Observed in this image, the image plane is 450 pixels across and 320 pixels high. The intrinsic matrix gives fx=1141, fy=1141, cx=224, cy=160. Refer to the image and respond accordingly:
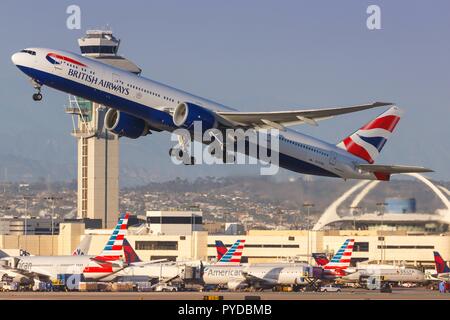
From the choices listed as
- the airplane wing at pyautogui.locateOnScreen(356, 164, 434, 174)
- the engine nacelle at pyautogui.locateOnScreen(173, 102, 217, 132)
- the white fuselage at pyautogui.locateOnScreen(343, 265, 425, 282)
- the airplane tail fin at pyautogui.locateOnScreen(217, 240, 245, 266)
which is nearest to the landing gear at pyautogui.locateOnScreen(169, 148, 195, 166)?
the engine nacelle at pyautogui.locateOnScreen(173, 102, 217, 132)

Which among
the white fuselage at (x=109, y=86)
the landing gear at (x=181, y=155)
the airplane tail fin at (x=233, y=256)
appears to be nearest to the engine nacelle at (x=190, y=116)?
the white fuselage at (x=109, y=86)

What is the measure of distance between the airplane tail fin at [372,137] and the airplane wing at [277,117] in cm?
996

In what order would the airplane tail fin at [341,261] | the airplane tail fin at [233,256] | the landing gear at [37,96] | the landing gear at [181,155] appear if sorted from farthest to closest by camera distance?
the airplane tail fin at [233,256] → the airplane tail fin at [341,261] → the landing gear at [181,155] → the landing gear at [37,96]

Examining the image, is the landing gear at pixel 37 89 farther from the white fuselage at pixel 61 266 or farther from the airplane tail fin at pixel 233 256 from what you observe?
the airplane tail fin at pixel 233 256

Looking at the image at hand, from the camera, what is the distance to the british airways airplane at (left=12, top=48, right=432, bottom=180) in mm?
78562

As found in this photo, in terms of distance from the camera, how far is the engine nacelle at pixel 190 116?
79.7 m

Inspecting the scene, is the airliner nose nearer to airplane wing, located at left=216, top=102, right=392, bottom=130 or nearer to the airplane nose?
the airplane nose

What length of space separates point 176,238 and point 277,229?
1857 centimetres

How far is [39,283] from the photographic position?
378 ft

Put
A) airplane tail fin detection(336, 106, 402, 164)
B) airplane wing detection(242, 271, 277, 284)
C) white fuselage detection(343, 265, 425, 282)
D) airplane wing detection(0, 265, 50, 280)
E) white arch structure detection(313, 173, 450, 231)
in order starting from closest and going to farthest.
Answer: airplane tail fin detection(336, 106, 402, 164) < white arch structure detection(313, 173, 450, 231) < airplane wing detection(242, 271, 277, 284) < airplane wing detection(0, 265, 50, 280) < white fuselage detection(343, 265, 425, 282)

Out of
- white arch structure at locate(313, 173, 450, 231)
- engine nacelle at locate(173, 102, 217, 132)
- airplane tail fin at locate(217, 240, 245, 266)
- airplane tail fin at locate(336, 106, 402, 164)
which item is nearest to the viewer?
engine nacelle at locate(173, 102, 217, 132)

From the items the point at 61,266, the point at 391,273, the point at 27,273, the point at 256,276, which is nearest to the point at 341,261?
the point at 391,273

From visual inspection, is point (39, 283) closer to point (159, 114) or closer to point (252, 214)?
point (159, 114)

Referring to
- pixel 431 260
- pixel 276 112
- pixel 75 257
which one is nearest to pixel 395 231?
pixel 431 260
